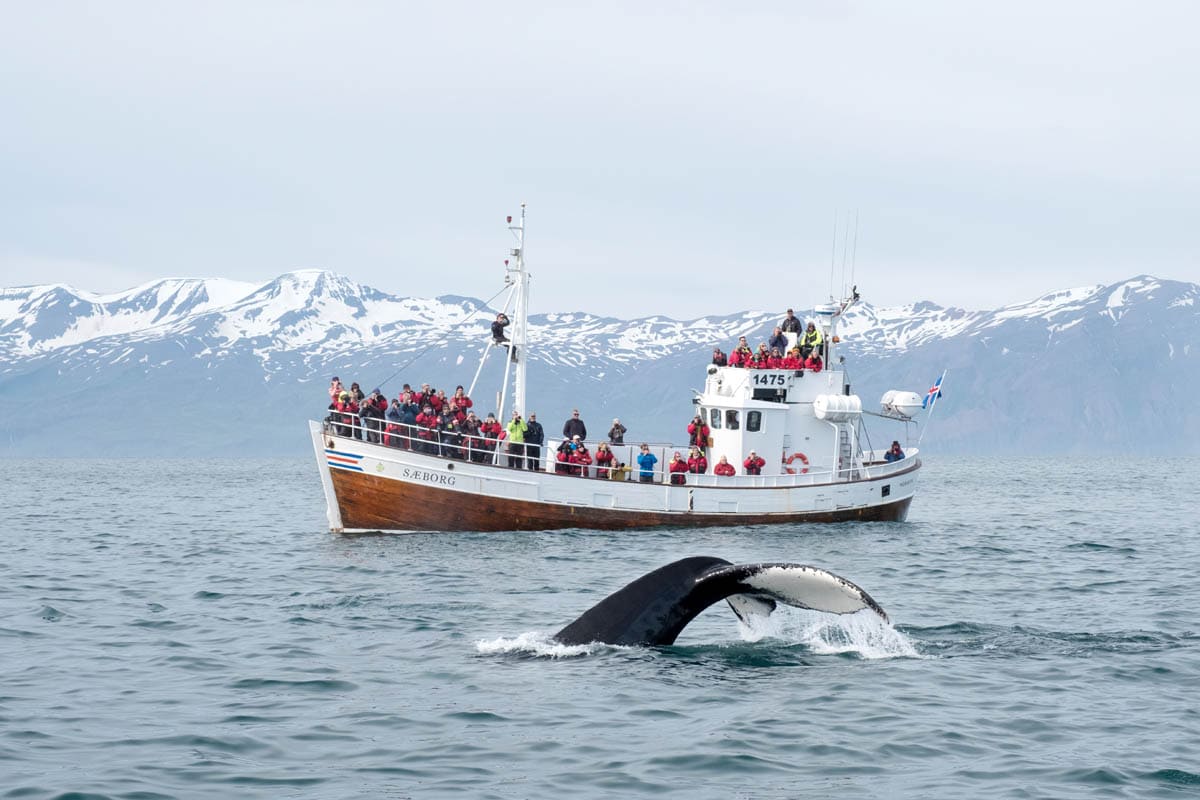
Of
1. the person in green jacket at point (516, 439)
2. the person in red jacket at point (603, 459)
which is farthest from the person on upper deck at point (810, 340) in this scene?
the person in green jacket at point (516, 439)

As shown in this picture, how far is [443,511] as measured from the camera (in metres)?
34.8

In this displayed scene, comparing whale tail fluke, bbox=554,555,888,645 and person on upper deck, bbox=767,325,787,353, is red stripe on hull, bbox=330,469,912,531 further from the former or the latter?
whale tail fluke, bbox=554,555,888,645

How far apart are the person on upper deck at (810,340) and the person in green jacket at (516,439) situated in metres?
8.87

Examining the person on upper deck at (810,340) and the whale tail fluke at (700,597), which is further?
the person on upper deck at (810,340)

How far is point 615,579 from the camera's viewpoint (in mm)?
25234

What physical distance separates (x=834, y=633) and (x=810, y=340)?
76.7 feet

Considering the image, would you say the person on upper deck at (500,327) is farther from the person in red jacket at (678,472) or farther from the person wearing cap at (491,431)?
the person in red jacket at (678,472)

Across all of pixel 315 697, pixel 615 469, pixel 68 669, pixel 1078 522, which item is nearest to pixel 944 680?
pixel 315 697

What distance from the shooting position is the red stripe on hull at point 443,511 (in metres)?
34.6

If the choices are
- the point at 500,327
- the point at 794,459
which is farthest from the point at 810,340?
the point at 500,327

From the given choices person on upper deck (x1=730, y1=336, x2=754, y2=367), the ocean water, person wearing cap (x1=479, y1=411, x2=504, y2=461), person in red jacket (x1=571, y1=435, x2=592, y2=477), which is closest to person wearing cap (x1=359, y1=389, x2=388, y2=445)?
person wearing cap (x1=479, y1=411, x2=504, y2=461)

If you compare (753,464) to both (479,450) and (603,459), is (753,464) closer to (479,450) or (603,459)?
(603,459)

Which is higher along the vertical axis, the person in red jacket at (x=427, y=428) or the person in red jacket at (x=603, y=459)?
the person in red jacket at (x=427, y=428)

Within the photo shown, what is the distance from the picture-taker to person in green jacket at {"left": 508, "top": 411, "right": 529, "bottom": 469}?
35281 millimetres
